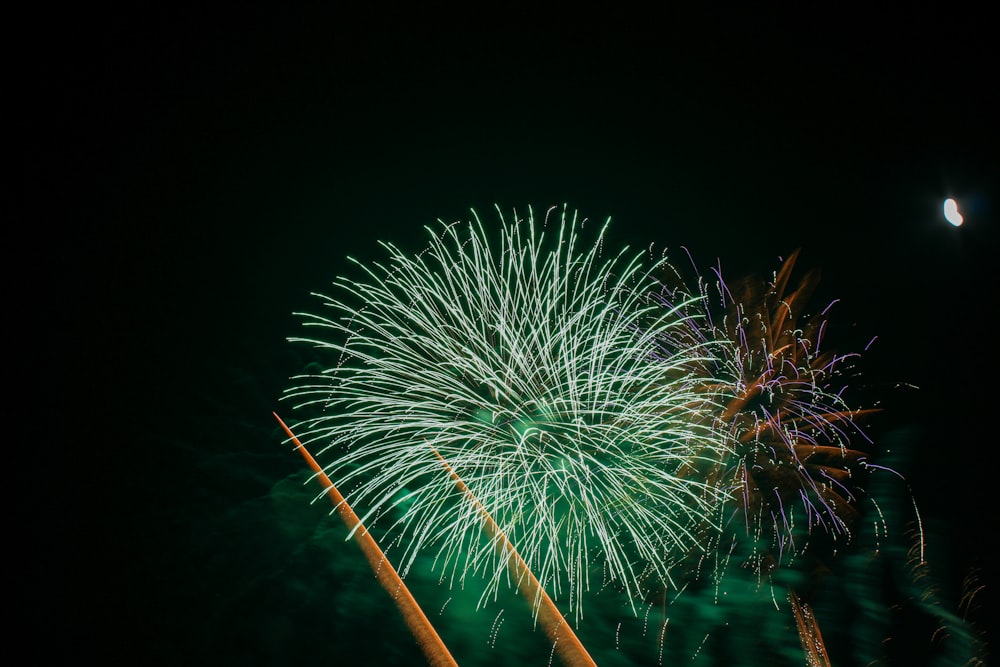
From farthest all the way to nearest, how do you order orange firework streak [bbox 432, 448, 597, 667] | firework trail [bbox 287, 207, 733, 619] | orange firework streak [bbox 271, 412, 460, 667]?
orange firework streak [bbox 271, 412, 460, 667], orange firework streak [bbox 432, 448, 597, 667], firework trail [bbox 287, 207, 733, 619]

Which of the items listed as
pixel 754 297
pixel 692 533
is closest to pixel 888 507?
pixel 692 533

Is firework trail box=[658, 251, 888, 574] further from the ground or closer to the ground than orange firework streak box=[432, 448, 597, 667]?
further from the ground

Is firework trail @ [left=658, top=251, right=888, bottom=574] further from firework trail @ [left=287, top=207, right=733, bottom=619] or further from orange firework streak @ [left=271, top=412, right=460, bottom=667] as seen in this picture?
orange firework streak @ [left=271, top=412, right=460, bottom=667]

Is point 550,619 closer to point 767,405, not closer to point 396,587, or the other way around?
point 396,587

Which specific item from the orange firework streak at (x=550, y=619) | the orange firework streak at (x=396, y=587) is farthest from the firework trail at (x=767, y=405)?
the orange firework streak at (x=396, y=587)

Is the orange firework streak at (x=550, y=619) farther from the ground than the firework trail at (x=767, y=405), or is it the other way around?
the firework trail at (x=767, y=405)

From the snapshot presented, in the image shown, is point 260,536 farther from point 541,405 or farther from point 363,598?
point 541,405

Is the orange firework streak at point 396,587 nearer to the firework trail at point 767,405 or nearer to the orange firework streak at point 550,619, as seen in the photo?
the orange firework streak at point 550,619

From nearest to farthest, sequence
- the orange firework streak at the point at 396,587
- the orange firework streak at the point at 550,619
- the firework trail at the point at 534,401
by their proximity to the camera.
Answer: the firework trail at the point at 534,401 → the orange firework streak at the point at 550,619 → the orange firework streak at the point at 396,587

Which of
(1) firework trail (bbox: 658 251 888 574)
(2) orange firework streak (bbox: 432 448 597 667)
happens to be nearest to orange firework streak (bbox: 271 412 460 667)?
(2) orange firework streak (bbox: 432 448 597 667)
